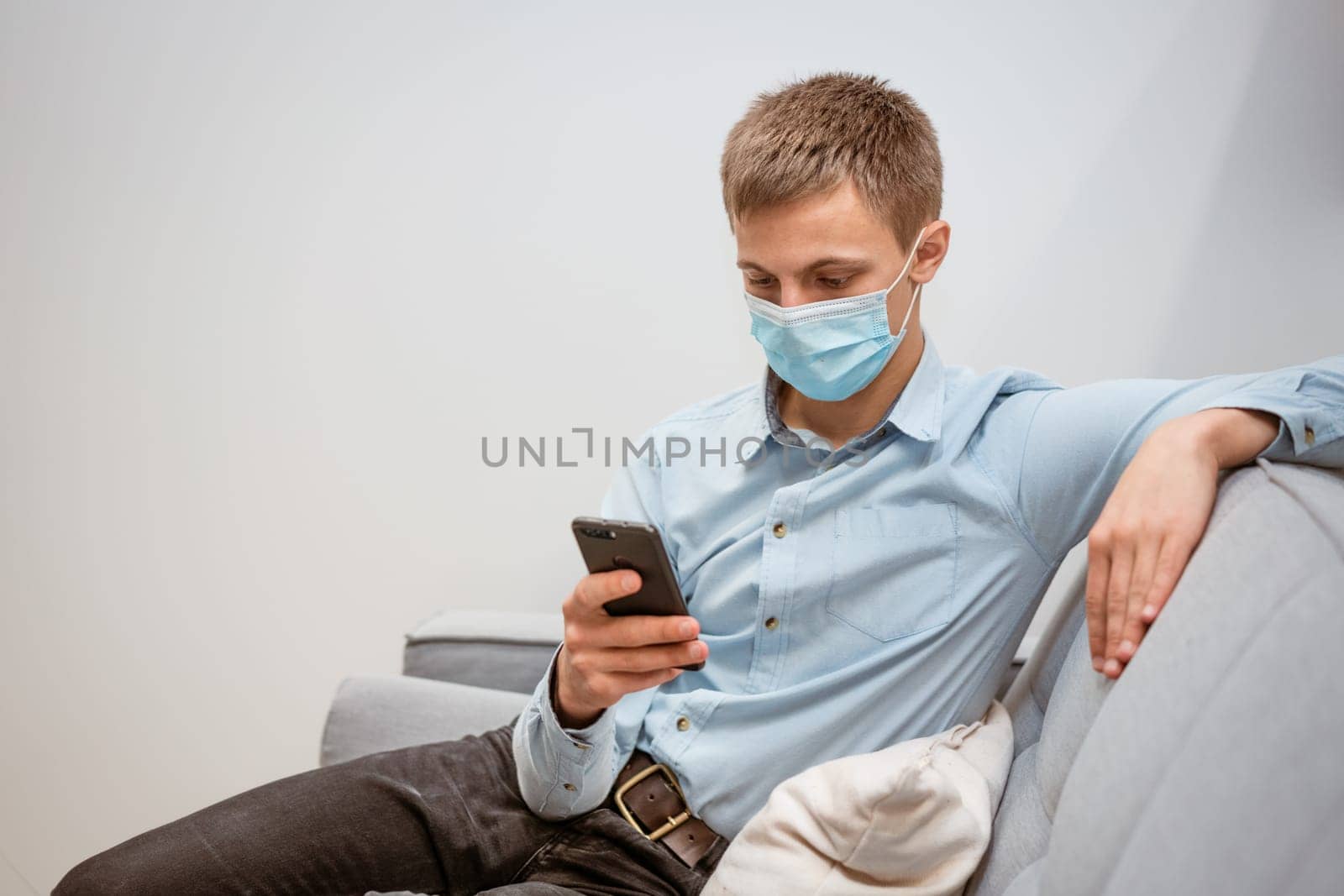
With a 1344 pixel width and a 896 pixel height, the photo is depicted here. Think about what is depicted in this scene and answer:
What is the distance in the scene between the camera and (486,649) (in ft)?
5.93

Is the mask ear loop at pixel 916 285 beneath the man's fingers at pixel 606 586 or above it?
above

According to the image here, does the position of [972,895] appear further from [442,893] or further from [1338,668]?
[442,893]

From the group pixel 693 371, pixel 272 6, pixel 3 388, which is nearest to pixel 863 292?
pixel 693 371

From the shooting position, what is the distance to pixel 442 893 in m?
1.26

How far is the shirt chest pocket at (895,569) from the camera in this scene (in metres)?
1.24

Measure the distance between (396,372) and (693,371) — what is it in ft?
1.98

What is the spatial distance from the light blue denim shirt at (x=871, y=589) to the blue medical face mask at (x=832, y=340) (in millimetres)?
69

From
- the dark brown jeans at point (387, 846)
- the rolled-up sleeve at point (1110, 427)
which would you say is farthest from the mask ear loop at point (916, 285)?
the dark brown jeans at point (387, 846)

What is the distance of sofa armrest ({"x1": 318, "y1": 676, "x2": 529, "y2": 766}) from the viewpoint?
1646 millimetres

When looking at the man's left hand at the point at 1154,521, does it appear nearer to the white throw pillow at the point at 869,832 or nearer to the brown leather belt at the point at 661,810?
the white throw pillow at the point at 869,832

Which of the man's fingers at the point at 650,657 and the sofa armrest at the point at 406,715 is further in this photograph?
the sofa armrest at the point at 406,715

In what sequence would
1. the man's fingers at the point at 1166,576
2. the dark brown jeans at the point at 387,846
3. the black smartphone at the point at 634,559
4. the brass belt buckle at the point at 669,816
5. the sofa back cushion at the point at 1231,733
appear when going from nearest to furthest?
the sofa back cushion at the point at 1231,733 → the man's fingers at the point at 1166,576 → the black smartphone at the point at 634,559 → the dark brown jeans at the point at 387,846 → the brass belt buckle at the point at 669,816

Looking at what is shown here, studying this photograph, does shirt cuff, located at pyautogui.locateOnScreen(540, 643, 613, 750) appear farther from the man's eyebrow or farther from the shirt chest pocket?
the man's eyebrow

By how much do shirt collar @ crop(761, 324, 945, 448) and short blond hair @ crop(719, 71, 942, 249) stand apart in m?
0.16
